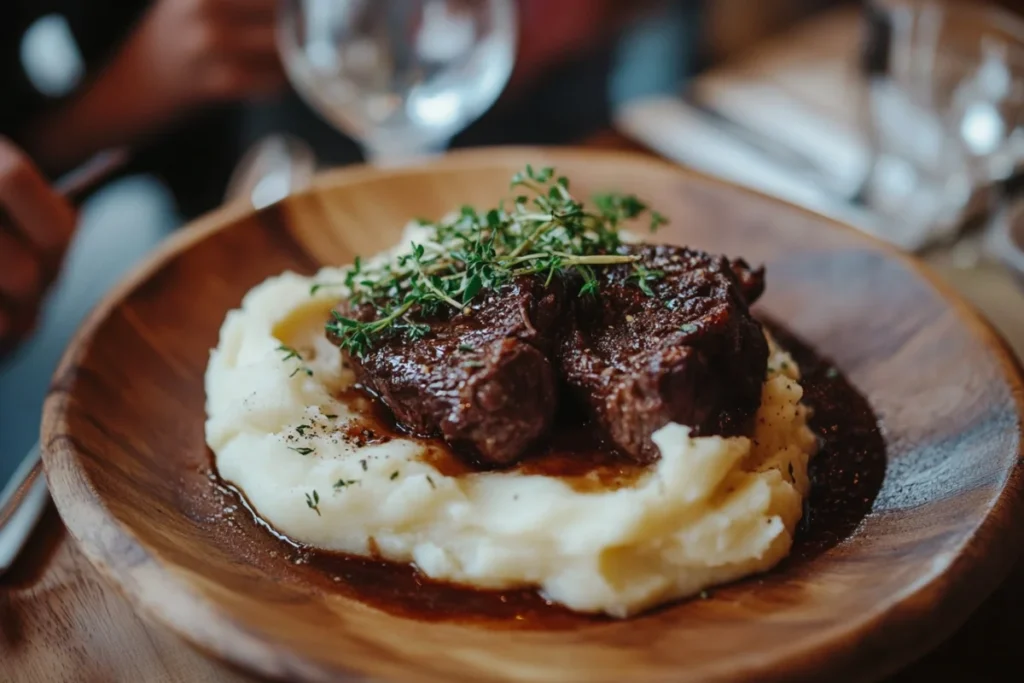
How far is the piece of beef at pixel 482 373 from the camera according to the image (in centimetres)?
229

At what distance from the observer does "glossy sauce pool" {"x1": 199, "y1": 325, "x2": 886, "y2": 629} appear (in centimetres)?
213

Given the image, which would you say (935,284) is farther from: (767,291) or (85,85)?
(85,85)

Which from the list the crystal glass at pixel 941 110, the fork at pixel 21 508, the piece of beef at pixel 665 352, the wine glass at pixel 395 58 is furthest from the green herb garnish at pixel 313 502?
the crystal glass at pixel 941 110

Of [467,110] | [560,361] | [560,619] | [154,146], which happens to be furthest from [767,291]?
[154,146]

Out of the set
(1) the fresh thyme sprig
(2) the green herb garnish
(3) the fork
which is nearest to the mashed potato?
(2) the green herb garnish

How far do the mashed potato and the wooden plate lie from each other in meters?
0.10

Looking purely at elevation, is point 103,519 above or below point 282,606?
above

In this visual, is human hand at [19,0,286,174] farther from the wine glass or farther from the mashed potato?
the mashed potato

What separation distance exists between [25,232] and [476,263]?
6.08 ft

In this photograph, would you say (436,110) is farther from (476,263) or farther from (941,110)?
(941,110)

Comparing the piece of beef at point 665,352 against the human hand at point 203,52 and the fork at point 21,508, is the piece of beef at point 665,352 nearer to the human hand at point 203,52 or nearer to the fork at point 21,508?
the fork at point 21,508

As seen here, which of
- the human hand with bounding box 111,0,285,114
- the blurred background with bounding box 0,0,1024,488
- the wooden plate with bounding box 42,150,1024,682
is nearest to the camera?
the wooden plate with bounding box 42,150,1024,682

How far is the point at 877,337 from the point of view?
9.76ft

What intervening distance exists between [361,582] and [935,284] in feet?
6.34
